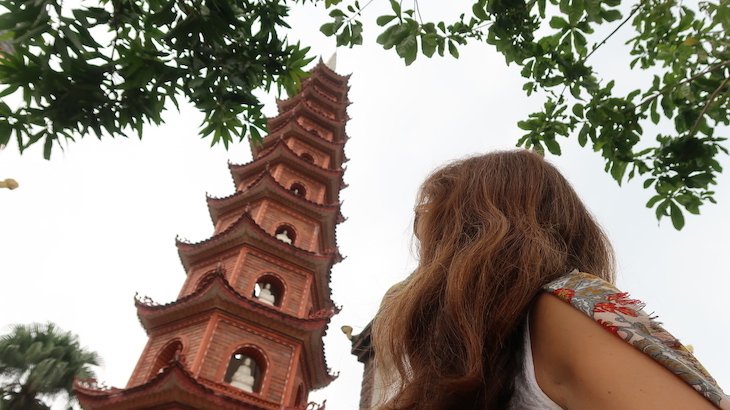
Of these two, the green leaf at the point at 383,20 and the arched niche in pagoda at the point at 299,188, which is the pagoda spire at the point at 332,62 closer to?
the arched niche in pagoda at the point at 299,188

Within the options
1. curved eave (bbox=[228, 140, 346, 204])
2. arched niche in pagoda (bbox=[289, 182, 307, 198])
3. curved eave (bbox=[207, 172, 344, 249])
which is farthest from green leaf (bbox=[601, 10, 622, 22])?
curved eave (bbox=[228, 140, 346, 204])

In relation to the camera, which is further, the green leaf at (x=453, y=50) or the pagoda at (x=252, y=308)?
the pagoda at (x=252, y=308)

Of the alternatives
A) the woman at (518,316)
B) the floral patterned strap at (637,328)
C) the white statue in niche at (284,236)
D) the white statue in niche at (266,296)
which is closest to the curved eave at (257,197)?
the white statue in niche at (284,236)

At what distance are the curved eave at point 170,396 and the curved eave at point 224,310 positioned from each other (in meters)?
2.02

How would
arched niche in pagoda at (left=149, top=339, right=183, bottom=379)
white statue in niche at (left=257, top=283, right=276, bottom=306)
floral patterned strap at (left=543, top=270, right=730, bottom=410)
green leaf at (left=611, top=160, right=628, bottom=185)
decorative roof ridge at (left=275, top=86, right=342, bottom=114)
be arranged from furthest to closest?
decorative roof ridge at (left=275, top=86, right=342, bottom=114) → white statue in niche at (left=257, top=283, right=276, bottom=306) → arched niche in pagoda at (left=149, top=339, right=183, bottom=379) → green leaf at (left=611, top=160, right=628, bottom=185) → floral patterned strap at (left=543, top=270, right=730, bottom=410)

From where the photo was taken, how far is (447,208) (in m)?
1.69

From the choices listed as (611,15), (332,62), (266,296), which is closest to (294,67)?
(611,15)

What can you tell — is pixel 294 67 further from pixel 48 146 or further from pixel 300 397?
pixel 300 397

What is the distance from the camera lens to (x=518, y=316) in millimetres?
1262

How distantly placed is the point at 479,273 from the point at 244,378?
35.4 ft

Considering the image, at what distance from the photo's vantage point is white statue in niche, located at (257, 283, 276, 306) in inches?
498

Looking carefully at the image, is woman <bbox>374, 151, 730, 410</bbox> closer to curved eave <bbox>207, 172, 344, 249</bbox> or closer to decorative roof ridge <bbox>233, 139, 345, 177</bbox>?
curved eave <bbox>207, 172, 344, 249</bbox>

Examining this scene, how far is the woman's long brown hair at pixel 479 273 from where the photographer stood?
1288mm

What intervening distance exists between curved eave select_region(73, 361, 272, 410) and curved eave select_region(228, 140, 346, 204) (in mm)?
8549
